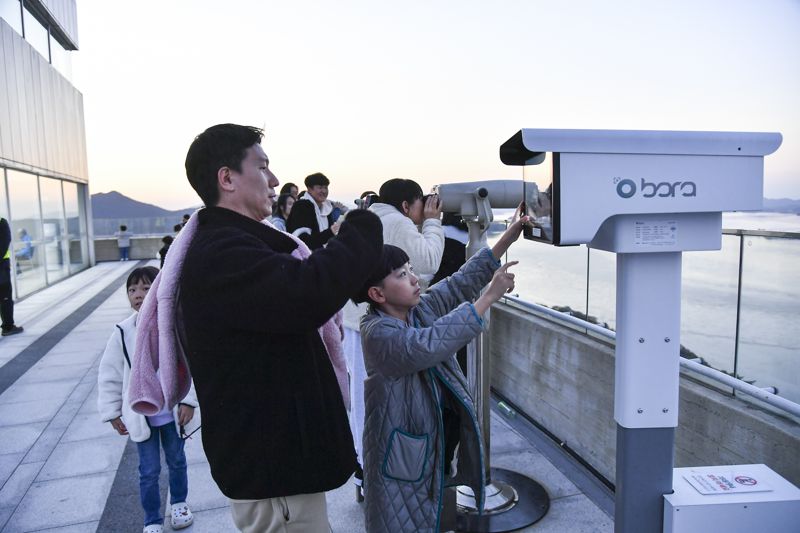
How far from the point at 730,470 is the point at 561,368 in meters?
1.98

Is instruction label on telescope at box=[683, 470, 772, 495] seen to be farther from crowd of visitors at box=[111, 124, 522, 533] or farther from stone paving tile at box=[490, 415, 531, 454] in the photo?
stone paving tile at box=[490, 415, 531, 454]

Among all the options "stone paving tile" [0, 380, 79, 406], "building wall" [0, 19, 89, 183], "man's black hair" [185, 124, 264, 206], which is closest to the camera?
"man's black hair" [185, 124, 264, 206]

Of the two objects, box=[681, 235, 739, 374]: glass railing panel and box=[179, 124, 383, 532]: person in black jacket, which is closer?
box=[179, 124, 383, 532]: person in black jacket

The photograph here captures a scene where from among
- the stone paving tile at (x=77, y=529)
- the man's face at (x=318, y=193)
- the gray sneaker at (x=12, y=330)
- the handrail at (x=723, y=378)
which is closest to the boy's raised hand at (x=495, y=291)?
the handrail at (x=723, y=378)

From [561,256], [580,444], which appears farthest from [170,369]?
[561,256]

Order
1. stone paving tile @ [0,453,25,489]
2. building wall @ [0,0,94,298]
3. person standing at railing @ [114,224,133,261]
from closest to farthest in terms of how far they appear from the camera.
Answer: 1. stone paving tile @ [0,453,25,489]
2. building wall @ [0,0,94,298]
3. person standing at railing @ [114,224,133,261]

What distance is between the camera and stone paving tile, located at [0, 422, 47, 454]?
4.36m

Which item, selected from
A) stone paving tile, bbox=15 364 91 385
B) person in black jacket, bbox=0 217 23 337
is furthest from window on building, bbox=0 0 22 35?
stone paving tile, bbox=15 364 91 385

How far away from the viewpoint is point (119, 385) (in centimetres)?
304

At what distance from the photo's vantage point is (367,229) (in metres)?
1.46

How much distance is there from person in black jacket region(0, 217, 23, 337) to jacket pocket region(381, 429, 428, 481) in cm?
785

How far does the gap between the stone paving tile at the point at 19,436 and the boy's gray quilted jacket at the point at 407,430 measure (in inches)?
141

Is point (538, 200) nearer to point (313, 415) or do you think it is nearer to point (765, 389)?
point (313, 415)

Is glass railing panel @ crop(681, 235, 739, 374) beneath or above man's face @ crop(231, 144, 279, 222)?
beneath
